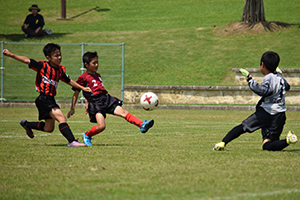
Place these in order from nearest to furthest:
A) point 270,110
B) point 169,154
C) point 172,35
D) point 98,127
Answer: point 169,154 → point 270,110 → point 98,127 → point 172,35

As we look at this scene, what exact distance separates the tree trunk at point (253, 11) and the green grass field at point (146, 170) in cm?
1679

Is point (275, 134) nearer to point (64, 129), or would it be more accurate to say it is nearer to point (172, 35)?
point (64, 129)

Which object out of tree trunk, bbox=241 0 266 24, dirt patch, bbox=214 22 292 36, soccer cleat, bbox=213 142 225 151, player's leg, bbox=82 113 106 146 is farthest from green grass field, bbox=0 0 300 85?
soccer cleat, bbox=213 142 225 151

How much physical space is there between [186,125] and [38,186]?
7.45 metres

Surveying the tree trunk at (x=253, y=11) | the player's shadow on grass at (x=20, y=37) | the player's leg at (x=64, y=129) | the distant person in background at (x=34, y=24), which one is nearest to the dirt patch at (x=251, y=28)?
the tree trunk at (x=253, y=11)

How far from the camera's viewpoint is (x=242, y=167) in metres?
5.16

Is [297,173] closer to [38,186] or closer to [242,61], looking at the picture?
[38,186]

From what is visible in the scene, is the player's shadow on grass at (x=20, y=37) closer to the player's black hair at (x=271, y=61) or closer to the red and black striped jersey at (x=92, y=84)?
the red and black striped jersey at (x=92, y=84)

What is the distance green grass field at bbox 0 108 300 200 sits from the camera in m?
3.94

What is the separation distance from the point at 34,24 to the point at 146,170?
22722 mm

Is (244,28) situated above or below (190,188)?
above

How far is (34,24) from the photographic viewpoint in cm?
2614

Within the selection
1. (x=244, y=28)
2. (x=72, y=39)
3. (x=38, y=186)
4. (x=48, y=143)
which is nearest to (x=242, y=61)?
(x=244, y=28)

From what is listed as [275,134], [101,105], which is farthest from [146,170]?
[101,105]
